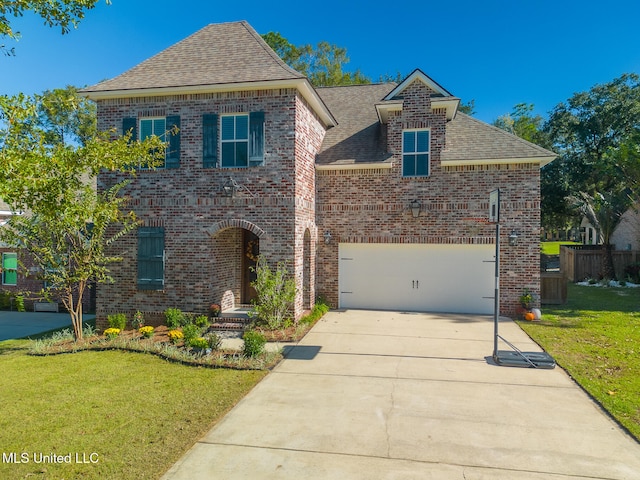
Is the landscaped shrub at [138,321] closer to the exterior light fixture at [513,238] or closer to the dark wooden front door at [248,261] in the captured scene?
the dark wooden front door at [248,261]

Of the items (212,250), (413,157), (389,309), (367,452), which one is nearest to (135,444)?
(367,452)

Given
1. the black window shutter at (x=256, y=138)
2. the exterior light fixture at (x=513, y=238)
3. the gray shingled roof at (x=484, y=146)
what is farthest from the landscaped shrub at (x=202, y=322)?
the exterior light fixture at (x=513, y=238)

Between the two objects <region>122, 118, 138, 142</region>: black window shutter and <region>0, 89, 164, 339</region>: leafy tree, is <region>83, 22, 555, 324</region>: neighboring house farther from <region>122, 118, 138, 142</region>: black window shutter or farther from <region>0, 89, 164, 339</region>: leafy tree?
<region>0, 89, 164, 339</region>: leafy tree

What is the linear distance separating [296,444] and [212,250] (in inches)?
276

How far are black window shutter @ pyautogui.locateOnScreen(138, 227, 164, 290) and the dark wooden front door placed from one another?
261 centimetres

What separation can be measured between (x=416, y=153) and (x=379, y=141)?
1622 mm

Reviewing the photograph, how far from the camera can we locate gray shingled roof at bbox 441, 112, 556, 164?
1152cm

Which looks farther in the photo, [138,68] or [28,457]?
[138,68]

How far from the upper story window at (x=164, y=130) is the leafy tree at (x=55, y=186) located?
1.10ft

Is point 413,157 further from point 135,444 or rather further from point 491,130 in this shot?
point 135,444

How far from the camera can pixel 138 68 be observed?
11617mm

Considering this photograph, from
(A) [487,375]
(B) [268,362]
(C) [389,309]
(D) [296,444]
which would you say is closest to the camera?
(D) [296,444]

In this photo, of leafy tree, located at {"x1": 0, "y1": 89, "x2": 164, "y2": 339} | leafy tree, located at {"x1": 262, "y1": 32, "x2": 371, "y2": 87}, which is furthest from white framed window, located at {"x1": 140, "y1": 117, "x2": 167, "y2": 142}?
leafy tree, located at {"x1": 262, "y1": 32, "x2": 371, "y2": 87}

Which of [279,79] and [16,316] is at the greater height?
[279,79]
